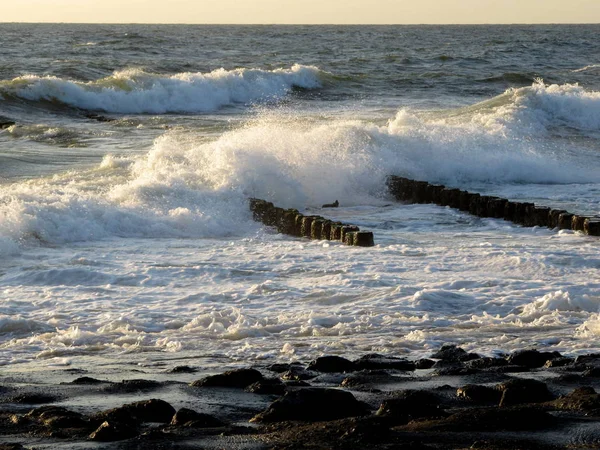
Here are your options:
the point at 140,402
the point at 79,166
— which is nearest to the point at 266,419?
the point at 140,402

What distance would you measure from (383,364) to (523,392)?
1.27 m

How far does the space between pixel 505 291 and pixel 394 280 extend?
1044 millimetres

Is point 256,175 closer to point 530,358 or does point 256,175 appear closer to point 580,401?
point 530,358

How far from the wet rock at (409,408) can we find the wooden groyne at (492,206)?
699cm

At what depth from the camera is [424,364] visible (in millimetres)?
6848

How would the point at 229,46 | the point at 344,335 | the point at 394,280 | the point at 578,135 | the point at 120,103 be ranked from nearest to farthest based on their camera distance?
the point at 344,335
the point at 394,280
the point at 578,135
the point at 120,103
the point at 229,46

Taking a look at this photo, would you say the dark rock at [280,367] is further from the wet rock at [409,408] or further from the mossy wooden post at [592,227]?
the mossy wooden post at [592,227]

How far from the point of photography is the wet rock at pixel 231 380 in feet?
20.4

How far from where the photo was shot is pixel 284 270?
10.2 meters

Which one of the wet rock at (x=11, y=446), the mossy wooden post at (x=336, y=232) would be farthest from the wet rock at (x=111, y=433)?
the mossy wooden post at (x=336, y=232)

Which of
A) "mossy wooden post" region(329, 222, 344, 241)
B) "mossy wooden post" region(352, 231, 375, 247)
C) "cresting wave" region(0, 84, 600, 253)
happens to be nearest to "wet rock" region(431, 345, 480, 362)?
"mossy wooden post" region(352, 231, 375, 247)

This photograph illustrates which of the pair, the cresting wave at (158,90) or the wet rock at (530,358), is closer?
the wet rock at (530,358)

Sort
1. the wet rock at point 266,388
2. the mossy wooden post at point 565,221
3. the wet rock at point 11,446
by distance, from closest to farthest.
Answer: the wet rock at point 11,446, the wet rock at point 266,388, the mossy wooden post at point 565,221

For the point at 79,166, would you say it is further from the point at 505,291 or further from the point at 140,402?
the point at 140,402
